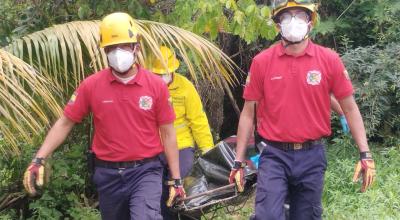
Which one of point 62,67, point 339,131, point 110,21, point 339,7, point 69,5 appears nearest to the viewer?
point 110,21

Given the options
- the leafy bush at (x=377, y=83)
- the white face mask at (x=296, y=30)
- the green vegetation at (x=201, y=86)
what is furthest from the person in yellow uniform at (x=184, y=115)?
the leafy bush at (x=377, y=83)

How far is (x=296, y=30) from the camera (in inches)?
165

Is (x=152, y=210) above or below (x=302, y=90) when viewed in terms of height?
below

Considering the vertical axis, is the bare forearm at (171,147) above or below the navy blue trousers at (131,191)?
above

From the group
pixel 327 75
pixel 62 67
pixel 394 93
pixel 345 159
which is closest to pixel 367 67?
pixel 394 93

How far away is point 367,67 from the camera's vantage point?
754cm

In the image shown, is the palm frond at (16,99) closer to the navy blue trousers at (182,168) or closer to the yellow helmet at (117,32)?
the yellow helmet at (117,32)

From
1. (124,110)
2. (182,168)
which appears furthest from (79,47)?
(182,168)

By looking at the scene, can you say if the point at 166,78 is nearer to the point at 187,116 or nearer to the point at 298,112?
the point at 187,116

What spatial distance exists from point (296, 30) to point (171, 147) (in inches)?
46.9

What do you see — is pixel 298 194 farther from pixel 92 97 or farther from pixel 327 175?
pixel 327 175

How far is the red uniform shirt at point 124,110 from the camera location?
13.9 ft

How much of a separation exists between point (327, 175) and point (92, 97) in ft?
10.8

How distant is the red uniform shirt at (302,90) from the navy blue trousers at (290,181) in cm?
12
